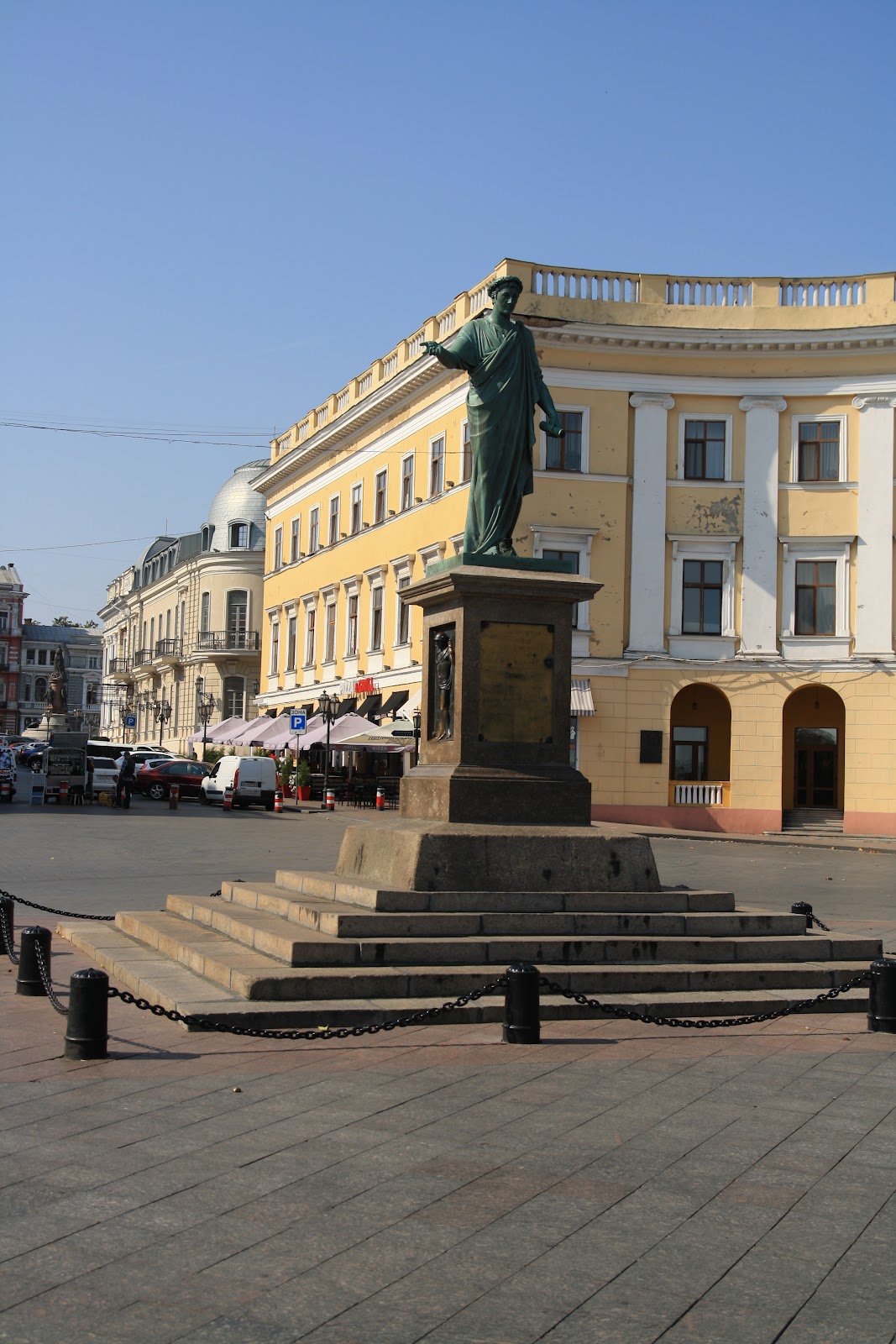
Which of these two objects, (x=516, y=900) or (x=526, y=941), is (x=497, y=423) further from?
(x=526, y=941)

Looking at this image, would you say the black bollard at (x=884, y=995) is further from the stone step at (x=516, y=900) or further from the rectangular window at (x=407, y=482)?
the rectangular window at (x=407, y=482)

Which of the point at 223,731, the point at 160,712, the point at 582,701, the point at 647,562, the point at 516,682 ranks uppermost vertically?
the point at 647,562

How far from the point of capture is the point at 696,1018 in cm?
961

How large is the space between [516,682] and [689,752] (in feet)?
88.9

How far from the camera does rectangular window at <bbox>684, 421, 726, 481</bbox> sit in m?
37.4

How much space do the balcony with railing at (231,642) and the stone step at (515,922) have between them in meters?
59.5

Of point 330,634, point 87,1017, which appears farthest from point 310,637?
point 87,1017

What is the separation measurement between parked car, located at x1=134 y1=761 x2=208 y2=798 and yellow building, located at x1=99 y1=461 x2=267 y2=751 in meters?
21.7

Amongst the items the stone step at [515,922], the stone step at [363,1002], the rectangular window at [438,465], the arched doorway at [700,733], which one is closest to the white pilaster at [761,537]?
the arched doorway at [700,733]

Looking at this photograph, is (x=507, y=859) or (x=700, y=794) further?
(x=700, y=794)

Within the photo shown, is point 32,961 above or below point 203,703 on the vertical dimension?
below

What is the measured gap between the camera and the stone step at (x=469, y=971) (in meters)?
9.10

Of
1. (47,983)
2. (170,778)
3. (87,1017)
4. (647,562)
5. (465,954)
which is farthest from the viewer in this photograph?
(170,778)

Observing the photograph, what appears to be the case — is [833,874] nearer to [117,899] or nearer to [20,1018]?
[117,899]
